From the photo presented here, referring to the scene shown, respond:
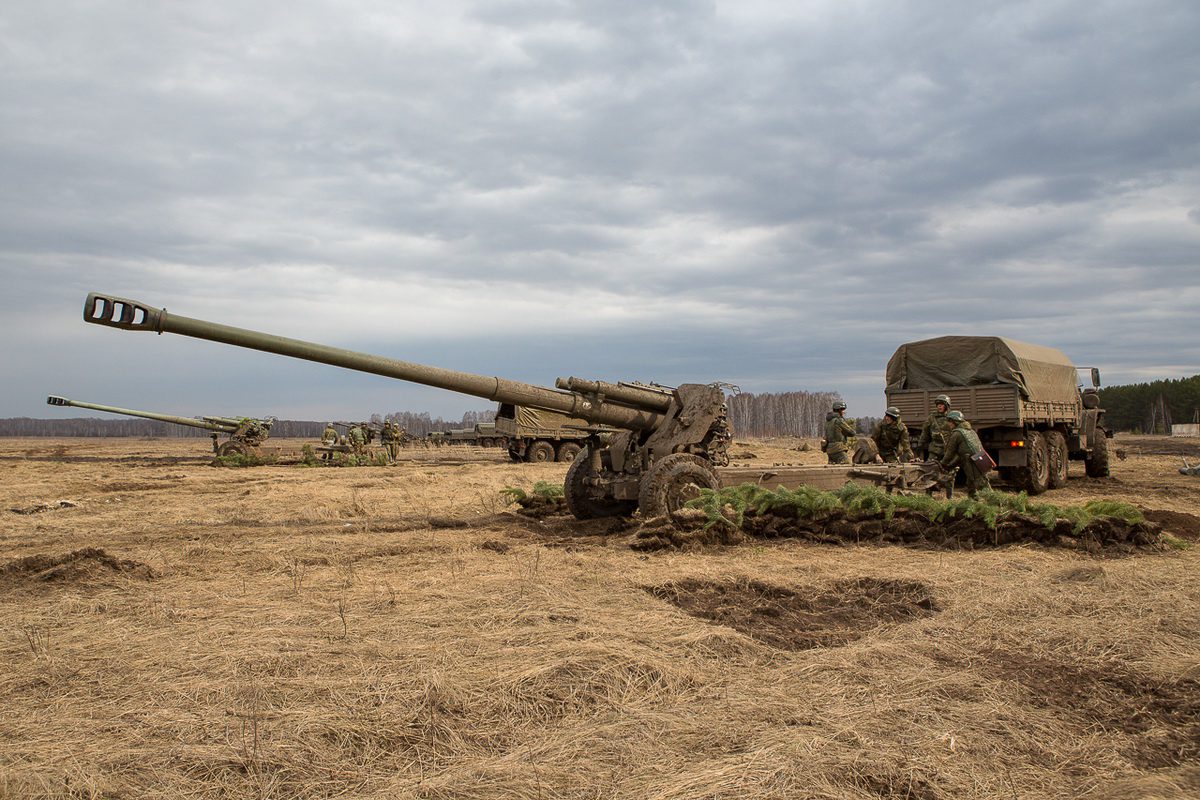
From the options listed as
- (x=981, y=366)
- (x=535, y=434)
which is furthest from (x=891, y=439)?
(x=535, y=434)

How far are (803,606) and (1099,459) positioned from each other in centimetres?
1448

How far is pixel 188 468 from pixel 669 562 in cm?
1784

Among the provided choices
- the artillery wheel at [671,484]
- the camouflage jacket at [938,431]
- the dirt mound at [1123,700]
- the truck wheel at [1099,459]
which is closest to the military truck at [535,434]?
the truck wheel at [1099,459]

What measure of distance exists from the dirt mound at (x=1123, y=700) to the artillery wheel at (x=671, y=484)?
4628 millimetres

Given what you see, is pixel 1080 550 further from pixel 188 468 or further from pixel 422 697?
pixel 188 468

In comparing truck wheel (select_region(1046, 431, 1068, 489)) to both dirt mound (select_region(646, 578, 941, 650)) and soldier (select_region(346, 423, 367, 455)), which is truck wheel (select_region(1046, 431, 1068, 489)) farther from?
soldier (select_region(346, 423, 367, 455))

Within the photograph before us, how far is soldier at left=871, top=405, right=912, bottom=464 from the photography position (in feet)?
39.4

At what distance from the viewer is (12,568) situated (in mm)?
6582

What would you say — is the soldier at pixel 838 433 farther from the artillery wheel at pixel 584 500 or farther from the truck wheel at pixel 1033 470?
the artillery wheel at pixel 584 500

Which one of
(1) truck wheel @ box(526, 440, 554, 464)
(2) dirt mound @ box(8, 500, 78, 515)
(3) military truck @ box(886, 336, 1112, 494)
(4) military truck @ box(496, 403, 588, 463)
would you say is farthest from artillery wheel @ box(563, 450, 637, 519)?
(1) truck wheel @ box(526, 440, 554, 464)

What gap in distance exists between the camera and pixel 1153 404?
5500 cm

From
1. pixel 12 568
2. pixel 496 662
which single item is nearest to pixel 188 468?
pixel 12 568

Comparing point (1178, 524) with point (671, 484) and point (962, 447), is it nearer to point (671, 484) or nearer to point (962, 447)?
point (962, 447)

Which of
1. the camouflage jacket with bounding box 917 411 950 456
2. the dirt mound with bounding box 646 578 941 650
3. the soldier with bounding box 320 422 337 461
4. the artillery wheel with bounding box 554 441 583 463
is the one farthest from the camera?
the artillery wheel with bounding box 554 441 583 463
